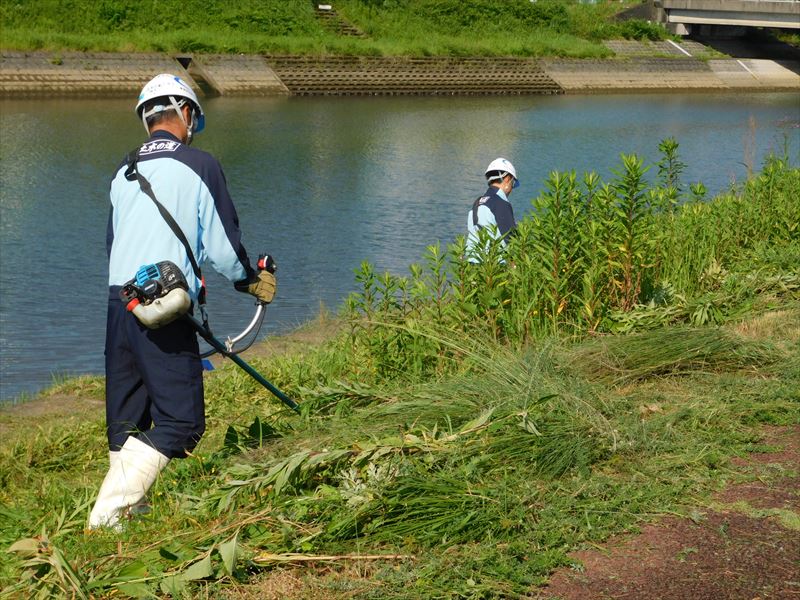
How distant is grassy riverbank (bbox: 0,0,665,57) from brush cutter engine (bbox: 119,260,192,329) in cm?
3858

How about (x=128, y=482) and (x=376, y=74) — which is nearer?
(x=128, y=482)

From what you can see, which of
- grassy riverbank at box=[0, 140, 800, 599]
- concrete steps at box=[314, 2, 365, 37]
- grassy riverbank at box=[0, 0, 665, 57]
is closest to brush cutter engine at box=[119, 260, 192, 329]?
grassy riverbank at box=[0, 140, 800, 599]

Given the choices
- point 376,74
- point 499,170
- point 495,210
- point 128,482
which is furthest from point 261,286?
point 376,74

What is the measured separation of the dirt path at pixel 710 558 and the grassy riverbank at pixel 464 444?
0.29ft

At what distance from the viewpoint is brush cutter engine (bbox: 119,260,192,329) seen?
4219 mm

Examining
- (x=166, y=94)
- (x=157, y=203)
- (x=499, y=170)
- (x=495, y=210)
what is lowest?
(x=495, y=210)

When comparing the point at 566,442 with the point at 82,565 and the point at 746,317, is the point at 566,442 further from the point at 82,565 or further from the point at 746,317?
the point at 746,317

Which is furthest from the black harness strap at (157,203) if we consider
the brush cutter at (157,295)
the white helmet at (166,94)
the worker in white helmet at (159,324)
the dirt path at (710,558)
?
the dirt path at (710,558)

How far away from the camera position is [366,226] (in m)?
17.8

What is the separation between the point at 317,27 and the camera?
50.7 metres

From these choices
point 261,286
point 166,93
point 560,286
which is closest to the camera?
point 166,93

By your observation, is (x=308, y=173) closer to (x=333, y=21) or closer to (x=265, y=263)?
(x=265, y=263)

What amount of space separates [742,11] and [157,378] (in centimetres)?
5977

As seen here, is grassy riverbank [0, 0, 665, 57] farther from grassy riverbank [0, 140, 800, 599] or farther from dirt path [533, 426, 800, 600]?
dirt path [533, 426, 800, 600]
